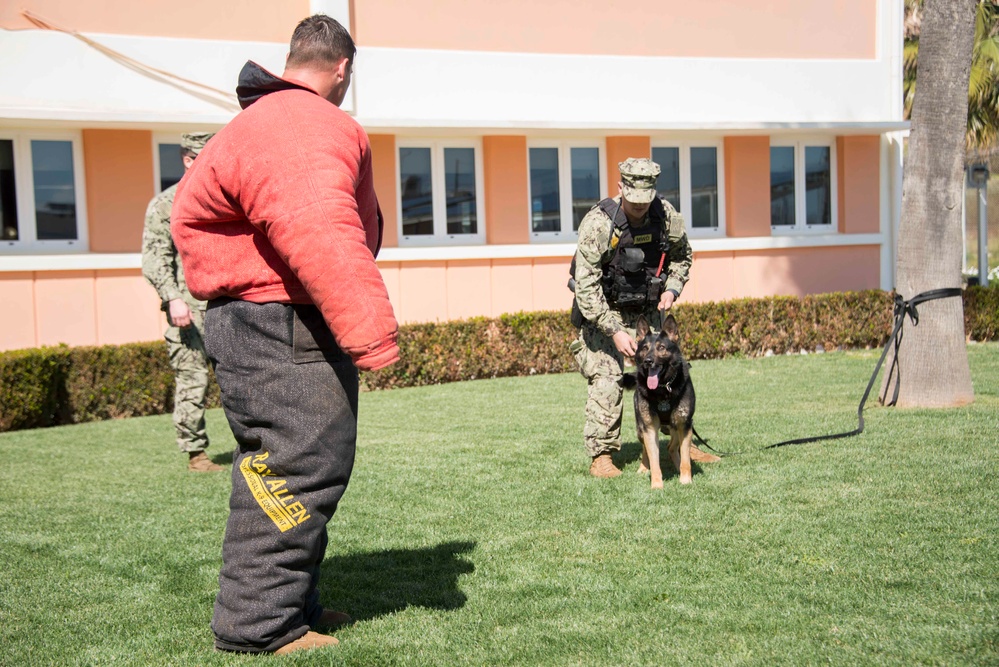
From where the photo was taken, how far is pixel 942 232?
29.9 ft

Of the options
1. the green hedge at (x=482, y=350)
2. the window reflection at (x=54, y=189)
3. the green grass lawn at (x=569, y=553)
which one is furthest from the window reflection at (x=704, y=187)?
the window reflection at (x=54, y=189)

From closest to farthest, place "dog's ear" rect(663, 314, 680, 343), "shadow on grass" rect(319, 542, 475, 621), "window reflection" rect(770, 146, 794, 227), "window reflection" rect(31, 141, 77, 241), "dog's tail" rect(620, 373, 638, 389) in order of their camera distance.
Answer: "shadow on grass" rect(319, 542, 475, 621), "dog's ear" rect(663, 314, 680, 343), "dog's tail" rect(620, 373, 638, 389), "window reflection" rect(31, 141, 77, 241), "window reflection" rect(770, 146, 794, 227)

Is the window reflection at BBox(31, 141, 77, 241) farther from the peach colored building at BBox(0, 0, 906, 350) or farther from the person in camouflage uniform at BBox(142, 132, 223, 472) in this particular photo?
the person in camouflage uniform at BBox(142, 132, 223, 472)

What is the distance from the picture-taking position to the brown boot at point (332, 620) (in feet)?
13.5

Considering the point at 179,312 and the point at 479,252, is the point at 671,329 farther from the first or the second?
the point at 479,252

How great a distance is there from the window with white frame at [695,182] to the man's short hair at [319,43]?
41.0ft

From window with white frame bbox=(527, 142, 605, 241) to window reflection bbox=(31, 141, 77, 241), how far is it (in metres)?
6.65

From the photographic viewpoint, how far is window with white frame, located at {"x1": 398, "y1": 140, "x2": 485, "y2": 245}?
48.3 feet

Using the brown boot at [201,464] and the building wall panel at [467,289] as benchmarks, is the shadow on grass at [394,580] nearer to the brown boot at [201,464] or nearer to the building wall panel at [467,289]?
the brown boot at [201,464]

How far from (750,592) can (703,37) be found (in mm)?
12906

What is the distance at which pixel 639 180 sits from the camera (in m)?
6.40

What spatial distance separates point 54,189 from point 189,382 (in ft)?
22.3

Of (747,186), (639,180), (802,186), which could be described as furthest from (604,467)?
(802,186)

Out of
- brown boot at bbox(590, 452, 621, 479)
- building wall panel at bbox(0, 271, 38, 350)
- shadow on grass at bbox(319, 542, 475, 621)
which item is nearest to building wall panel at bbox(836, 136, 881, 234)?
brown boot at bbox(590, 452, 621, 479)
